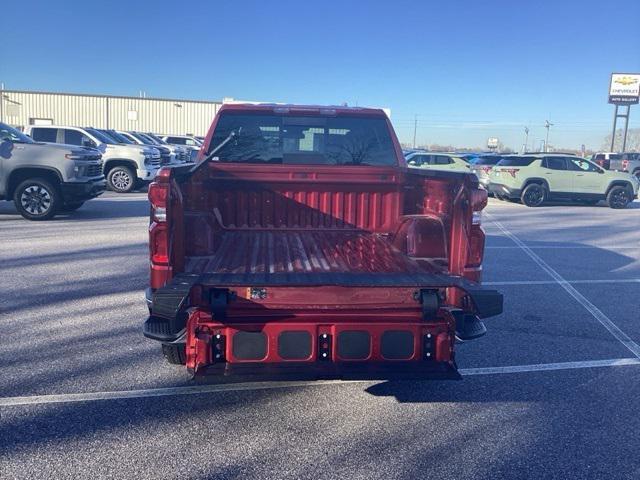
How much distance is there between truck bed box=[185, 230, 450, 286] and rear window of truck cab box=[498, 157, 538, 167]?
16729 millimetres

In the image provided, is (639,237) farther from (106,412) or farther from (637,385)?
(106,412)

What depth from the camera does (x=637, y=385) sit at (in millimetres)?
4648

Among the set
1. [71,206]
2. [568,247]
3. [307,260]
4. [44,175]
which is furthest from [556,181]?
[307,260]

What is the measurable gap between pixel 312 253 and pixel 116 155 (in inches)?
615

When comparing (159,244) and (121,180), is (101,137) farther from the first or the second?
(159,244)

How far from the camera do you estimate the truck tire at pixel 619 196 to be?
2067 cm

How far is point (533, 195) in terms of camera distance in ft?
66.7

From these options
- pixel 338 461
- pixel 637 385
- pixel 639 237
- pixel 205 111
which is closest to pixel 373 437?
pixel 338 461

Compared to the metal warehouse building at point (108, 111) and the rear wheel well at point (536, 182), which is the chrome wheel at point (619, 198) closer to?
the rear wheel well at point (536, 182)

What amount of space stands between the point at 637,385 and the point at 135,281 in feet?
18.4

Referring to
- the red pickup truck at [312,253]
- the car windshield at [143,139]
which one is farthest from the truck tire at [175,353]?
the car windshield at [143,139]

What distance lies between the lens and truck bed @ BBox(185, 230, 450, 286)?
12.1 feet

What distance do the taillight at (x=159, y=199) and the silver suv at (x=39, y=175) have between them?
31.2 ft

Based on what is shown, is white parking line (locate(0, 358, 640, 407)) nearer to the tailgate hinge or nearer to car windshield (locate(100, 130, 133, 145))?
the tailgate hinge
